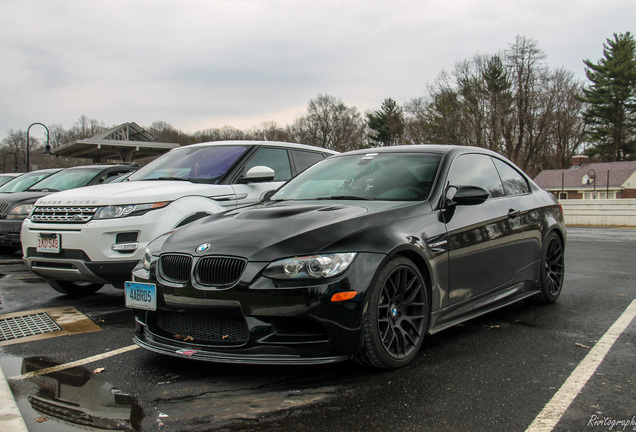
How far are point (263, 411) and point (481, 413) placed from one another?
1127 mm

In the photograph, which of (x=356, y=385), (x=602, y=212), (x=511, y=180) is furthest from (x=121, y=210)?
(x=602, y=212)

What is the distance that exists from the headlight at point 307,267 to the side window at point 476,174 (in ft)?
5.44

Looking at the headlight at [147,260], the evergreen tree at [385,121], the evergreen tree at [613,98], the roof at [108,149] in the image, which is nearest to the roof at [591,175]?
the evergreen tree at [613,98]

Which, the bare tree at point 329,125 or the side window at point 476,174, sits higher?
the bare tree at point 329,125

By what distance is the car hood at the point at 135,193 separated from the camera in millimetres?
5734

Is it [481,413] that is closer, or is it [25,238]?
[481,413]

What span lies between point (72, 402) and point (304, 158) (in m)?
5.38

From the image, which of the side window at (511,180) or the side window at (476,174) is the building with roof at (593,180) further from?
the side window at (476,174)

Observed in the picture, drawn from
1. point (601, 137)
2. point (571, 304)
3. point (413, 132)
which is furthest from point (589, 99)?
point (571, 304)

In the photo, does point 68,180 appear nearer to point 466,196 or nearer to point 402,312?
point 466,196

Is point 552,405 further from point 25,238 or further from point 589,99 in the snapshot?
point 589,99

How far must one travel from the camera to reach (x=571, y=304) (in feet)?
19.3

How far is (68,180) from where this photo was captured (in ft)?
35.6

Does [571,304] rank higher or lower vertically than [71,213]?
lower
